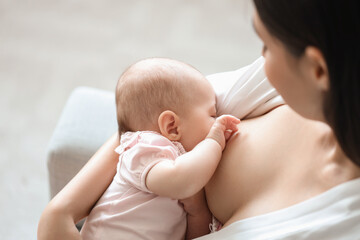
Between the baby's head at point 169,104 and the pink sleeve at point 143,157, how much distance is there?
5 centimetres

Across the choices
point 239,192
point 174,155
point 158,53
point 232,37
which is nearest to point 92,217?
point 174,155

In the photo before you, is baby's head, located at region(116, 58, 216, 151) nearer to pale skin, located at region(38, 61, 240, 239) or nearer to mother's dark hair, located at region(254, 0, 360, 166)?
pale skin, located at region(38, 61, 240, 239)

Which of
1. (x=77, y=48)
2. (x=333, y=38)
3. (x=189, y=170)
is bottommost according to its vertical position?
(x=77, y=48)

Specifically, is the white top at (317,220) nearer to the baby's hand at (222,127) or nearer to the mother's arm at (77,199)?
the baby's hand at (222,127)

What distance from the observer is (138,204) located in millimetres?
1104

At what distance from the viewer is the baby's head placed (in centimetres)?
113

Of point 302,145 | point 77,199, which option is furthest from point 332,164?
point 77,199

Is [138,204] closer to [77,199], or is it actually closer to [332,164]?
[77,199]

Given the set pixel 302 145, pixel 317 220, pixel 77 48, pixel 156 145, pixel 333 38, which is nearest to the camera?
pixel 333 38

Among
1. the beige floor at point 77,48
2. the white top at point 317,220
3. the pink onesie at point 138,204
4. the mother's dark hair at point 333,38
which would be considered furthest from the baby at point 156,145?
the beige floor at point 77,48

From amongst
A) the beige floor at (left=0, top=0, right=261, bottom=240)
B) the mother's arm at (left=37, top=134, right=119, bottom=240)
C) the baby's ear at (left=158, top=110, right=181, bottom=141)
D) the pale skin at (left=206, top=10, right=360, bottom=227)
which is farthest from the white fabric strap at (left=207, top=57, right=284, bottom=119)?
the beige floor at (left=0, top=0, right=261, bottom=240)

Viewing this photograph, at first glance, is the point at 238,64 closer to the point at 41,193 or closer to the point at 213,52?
the point at 213,52

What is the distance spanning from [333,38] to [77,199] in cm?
71

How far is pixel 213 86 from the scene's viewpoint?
1.23m
